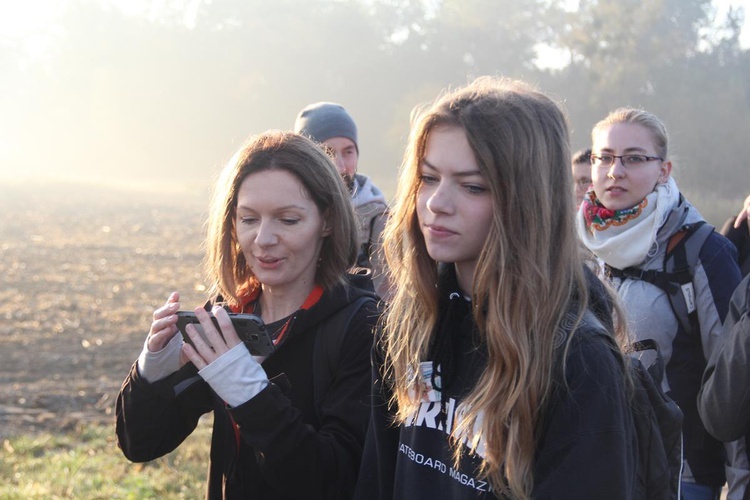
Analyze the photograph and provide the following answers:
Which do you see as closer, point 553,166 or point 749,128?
point 553,166

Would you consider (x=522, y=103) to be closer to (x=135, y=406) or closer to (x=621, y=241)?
(x=135, y=406)

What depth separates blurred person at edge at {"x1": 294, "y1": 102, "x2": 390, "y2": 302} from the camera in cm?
451

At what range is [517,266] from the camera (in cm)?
191

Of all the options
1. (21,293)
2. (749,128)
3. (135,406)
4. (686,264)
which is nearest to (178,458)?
(135,406)

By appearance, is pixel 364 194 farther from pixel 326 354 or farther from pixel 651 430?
pixel 651 430

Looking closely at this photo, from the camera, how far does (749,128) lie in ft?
101

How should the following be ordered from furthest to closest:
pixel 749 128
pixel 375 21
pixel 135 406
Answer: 1. pixel 375 21
2. pixel 749 128
3. pixel 135 406

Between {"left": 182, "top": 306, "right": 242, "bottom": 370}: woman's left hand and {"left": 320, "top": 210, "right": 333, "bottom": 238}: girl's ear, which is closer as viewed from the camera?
{"left": 182, "top": 306, "right": 242, "bottom": 370}: woman's left hand

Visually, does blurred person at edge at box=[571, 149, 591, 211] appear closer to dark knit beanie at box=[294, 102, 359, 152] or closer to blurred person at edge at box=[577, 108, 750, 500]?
blurred person at edge at box=[577, 108, 750, 500]

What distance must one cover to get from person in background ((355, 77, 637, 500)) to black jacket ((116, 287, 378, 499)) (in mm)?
276

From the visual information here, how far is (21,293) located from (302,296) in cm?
1234

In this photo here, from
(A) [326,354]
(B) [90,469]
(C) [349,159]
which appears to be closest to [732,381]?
(A) [326,354]

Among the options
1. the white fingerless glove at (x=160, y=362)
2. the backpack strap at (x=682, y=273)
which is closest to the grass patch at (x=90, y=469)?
the white fingerless glove at (x=160, y=362)

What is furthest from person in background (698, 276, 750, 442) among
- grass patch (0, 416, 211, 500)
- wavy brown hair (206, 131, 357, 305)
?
grass patch (0, 416, 211, 500)
